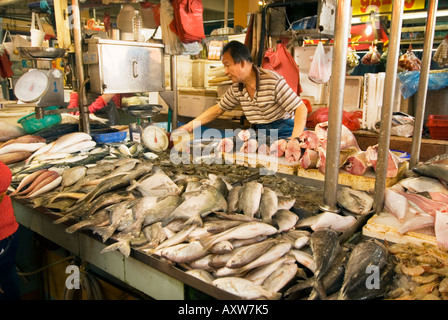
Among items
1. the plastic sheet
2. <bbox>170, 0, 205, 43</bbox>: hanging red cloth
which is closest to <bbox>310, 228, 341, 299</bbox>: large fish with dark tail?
<bbox>170, 0, 205, 43</bbox>: hanging red cloth

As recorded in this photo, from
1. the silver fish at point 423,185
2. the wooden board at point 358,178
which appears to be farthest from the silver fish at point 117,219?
the silver fish at point 423,185

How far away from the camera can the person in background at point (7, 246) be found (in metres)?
2.46

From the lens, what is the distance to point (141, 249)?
2111 millimetres

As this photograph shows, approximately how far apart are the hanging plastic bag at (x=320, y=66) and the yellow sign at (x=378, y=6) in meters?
5.93

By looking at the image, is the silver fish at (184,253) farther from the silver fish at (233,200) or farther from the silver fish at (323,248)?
the silver fish at (323,248)

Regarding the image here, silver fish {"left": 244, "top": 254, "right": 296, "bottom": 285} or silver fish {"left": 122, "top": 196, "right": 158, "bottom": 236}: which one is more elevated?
silver fish {"left": 122, "top": 196, "right": 158, "bottom": 236}

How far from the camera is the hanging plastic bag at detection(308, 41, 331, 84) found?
581 centimetres

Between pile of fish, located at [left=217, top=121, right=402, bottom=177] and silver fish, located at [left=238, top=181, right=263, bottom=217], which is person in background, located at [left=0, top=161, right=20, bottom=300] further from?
pile of fish, located at [left=217, top=121, right=402, bottom=177]

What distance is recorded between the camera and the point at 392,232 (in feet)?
7.52

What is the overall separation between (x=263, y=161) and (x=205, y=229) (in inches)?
69.9

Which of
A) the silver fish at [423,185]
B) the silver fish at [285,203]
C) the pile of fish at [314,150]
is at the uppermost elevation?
the pile of fish at [314,150]

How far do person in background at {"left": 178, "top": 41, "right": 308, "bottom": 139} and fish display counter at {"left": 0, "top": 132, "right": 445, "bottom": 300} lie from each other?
1.28 m
